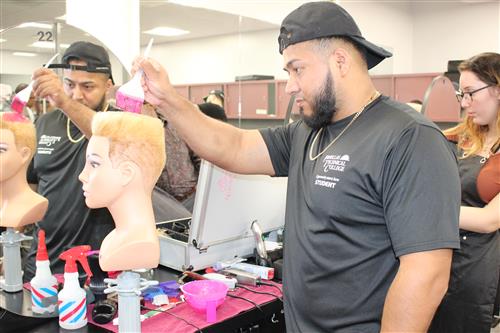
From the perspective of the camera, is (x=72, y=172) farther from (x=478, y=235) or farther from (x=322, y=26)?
(x=478, y=235)

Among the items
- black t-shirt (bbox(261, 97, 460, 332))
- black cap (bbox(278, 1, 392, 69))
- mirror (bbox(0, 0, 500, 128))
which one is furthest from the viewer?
mirror (bbox(0, 0, 500, 128))

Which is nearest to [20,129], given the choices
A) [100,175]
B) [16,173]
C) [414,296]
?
[16,173]

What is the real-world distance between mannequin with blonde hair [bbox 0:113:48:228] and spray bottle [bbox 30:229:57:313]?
0.14 meters

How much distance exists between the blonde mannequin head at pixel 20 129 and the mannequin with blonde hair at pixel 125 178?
429mm

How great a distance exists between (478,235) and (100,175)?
→ 1.54 m

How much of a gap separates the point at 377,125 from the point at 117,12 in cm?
231

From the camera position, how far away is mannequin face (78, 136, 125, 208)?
1.08m

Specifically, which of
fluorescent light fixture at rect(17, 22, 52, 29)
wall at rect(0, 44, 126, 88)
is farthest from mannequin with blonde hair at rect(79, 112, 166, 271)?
fluorescent light fixture at rect(17, 22, 52, 29)

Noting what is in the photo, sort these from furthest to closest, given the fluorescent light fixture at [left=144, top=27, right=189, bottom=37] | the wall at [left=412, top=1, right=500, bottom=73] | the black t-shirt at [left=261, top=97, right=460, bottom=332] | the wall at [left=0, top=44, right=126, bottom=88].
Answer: the wall at [left=412, top=1, right=500, bottom=73]
the fluorescent light fixture at [left=144, top=27, right=189, bottom=37]
the wall at [left=0, top=44, right=126, bottom=88]
the black t-shirt at [left=261, top=97, right=460, bottom=332]

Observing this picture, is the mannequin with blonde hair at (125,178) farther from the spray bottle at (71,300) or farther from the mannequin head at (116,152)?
the spray bottle at (71,300)

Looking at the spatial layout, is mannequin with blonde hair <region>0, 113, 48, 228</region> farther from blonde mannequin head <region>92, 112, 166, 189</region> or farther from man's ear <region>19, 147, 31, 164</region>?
blonde mannequin head <region>92, 112, 166, 189</region>

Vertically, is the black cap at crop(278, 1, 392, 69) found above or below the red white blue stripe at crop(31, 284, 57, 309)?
above

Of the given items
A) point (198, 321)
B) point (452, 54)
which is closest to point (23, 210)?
point (198, 321)

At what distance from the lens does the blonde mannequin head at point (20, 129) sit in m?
1.36
